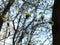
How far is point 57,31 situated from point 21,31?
3.35 m

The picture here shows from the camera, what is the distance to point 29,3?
506cm

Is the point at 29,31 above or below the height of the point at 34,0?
below

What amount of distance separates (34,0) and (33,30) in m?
0.91

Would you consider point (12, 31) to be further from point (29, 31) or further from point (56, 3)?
point (56, 3)

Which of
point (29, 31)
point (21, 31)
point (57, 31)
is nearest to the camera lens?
point (57, 31)

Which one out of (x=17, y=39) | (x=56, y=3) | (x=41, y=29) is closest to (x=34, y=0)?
(x=41, y=29)

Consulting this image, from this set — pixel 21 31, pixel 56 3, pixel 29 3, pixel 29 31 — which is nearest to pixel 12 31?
pixel 21 31

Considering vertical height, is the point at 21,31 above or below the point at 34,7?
below

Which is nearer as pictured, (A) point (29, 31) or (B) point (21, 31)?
(B) point (21, 31)

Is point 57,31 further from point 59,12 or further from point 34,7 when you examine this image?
point 34,7

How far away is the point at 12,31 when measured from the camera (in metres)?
4.79

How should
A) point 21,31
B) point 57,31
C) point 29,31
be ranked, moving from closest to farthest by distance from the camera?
point 57,31 < point 21,31 < point 29,31

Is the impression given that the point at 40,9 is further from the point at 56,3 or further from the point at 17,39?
the point at 56,3

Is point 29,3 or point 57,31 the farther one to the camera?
point 29,3
